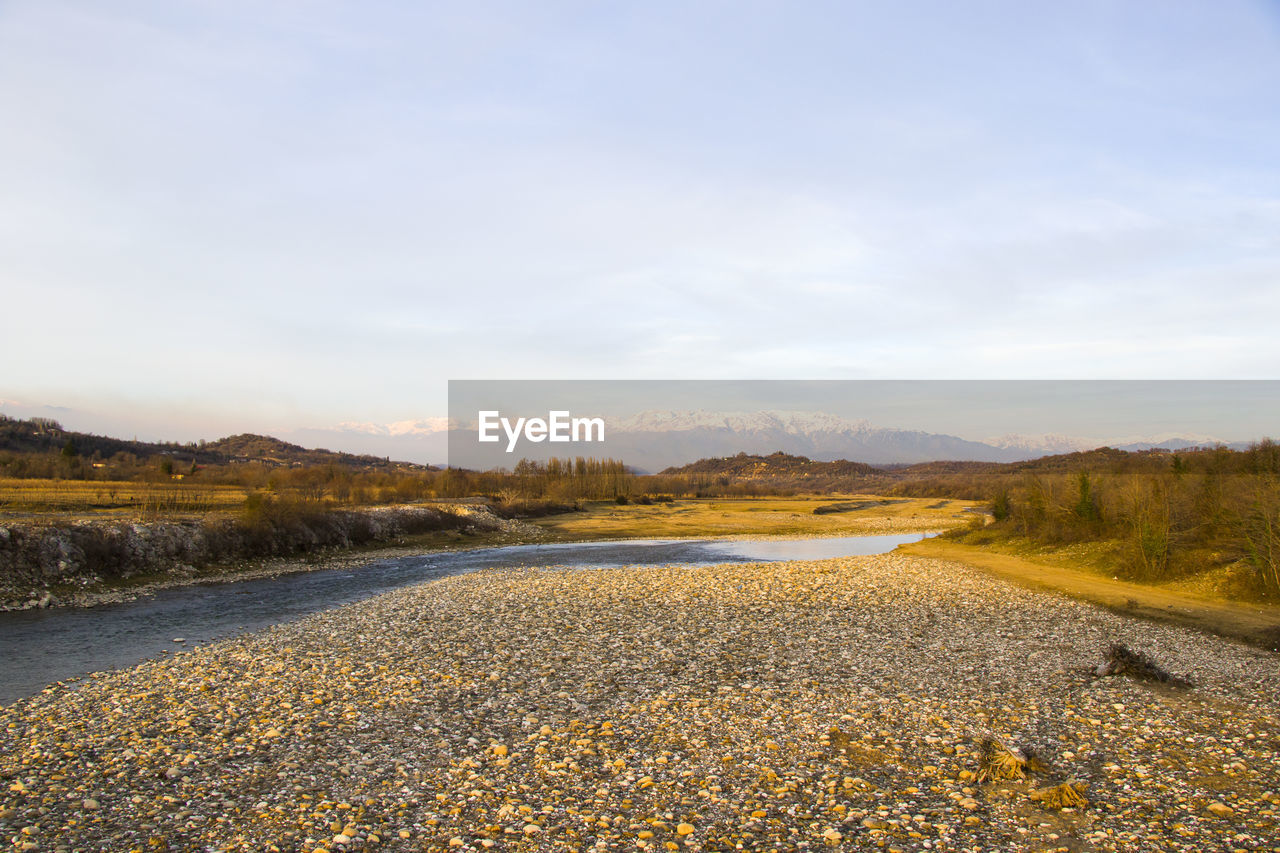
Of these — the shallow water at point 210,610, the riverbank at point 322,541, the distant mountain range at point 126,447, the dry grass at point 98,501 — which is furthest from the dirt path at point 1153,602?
the distant mountain range at point 126,447

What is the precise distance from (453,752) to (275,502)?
36.4 meters

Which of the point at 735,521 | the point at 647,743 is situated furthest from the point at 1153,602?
the point at 735,521

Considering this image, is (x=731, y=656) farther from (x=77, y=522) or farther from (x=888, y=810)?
(x=77, y=522)

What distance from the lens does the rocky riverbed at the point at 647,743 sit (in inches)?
342

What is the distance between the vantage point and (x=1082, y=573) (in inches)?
1294

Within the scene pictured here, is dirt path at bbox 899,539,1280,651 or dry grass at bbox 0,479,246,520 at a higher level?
dry grass at bbox 0,479,246,520

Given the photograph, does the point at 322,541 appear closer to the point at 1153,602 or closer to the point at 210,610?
the point at 210,610

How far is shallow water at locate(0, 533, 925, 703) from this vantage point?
56.8 ft

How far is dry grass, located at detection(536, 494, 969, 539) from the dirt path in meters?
30.6

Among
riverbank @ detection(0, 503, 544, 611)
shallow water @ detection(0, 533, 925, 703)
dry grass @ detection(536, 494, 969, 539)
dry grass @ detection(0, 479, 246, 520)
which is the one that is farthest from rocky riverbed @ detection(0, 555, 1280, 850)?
dry grass @ detection(536, 494, 969, 539)

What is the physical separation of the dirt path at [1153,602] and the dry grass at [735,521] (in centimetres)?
3063

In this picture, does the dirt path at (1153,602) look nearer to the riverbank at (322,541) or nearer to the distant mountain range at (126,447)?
the riverbank at (322,541)

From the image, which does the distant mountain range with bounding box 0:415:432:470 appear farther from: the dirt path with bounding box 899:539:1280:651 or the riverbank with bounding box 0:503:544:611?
the dirt path with bounding box 899:539:1280:651

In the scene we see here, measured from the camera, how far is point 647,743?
11.6 meters
